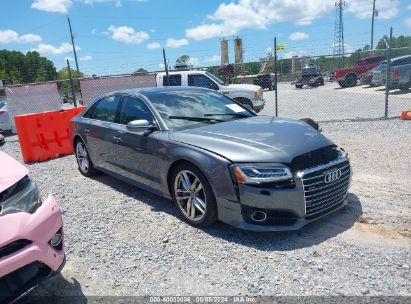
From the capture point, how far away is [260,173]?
3.43 meters

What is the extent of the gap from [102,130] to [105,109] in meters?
0.40

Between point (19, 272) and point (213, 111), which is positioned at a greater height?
point (213, 111)

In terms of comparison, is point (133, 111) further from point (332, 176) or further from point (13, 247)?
point (13, 247)

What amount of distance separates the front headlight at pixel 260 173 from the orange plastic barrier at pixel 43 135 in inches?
240

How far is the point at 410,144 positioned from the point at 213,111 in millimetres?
4612

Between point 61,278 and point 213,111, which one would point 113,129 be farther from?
point 61,278

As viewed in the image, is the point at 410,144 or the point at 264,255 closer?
the point at 264,255

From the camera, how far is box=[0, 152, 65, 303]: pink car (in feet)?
7.58

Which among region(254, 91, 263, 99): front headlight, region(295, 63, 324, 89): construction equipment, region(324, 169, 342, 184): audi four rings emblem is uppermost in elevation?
region(254, 91, 263, 99): front headlight

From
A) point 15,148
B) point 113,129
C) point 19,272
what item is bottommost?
point 15,148

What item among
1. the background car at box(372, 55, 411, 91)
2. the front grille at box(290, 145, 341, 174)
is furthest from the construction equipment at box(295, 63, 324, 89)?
the front grille at box(290, 145, 341, 174)

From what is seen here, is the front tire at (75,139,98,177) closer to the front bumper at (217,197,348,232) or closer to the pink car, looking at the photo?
the front bumper at (217,197,348,232)

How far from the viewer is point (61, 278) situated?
10.8 feet

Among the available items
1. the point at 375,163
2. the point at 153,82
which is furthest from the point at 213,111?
the point at 153,82
